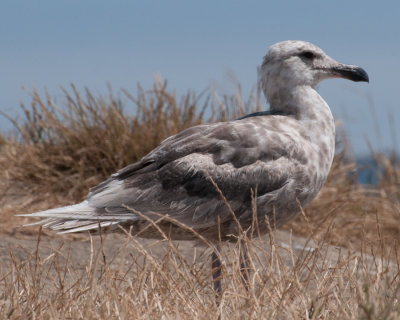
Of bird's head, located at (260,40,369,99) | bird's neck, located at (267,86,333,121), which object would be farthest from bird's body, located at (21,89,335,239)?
bird's head, located at (260,40,369,99)

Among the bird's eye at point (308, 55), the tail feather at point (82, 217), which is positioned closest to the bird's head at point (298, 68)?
the bird's eye at point (308, 55)

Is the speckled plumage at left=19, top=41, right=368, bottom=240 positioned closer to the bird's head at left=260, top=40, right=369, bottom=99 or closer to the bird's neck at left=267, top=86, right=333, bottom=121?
the bird's neck at left=267, top=86, right=333, bottom=121

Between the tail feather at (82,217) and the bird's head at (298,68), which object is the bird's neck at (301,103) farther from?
the tail feather at (82,217)

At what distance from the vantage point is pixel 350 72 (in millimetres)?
5152

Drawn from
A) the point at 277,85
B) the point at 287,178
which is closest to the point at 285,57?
the point at 277,85

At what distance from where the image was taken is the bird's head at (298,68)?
4.98 metres

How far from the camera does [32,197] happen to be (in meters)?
7.46

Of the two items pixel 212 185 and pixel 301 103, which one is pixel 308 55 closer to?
pixel 301 103

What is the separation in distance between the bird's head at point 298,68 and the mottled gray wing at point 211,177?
0.62 meters

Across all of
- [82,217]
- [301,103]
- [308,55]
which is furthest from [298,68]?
[82,217]

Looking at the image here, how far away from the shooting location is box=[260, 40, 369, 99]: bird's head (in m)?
4.98

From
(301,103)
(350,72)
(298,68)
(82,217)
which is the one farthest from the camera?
(350,72)

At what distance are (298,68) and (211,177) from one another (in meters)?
1.23

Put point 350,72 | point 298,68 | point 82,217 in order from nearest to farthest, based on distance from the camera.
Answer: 1. point 82,217
2. point 298,68
3. point 350,72
